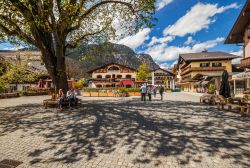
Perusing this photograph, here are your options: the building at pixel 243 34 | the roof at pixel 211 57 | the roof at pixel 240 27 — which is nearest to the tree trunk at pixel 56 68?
the building at pixel 243 34

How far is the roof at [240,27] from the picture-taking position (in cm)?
1964

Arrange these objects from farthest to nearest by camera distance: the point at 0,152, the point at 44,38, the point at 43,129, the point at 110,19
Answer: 1. the point at 110,19
2. the point at 44,38
3. the point at 43,129
4. the point at 0,152

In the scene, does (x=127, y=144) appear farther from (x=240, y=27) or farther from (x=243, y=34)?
(x=243, y=34)

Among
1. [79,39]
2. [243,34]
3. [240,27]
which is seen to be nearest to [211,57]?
[243,34]

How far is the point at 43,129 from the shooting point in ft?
25.3

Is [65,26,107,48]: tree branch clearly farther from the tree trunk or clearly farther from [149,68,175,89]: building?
[149,68,175,89]: building

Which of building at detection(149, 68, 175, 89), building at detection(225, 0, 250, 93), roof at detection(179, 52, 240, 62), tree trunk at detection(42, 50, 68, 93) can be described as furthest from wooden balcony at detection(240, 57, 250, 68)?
building at detection(149, 68, 175, 89)

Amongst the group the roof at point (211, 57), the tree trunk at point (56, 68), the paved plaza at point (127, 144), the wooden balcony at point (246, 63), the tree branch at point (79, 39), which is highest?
the roof at point (211, 57)

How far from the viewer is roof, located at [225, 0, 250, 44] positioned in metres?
19.6

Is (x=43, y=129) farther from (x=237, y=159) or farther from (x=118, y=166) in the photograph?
(x=237, y=159)

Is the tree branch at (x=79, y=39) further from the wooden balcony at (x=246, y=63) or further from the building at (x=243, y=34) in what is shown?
the wooden balcony at (x=246, y=63)

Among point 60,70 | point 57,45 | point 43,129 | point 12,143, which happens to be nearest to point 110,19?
point 57,45

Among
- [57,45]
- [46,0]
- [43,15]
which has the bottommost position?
[57,45]

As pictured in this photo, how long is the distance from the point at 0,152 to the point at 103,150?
293cm
